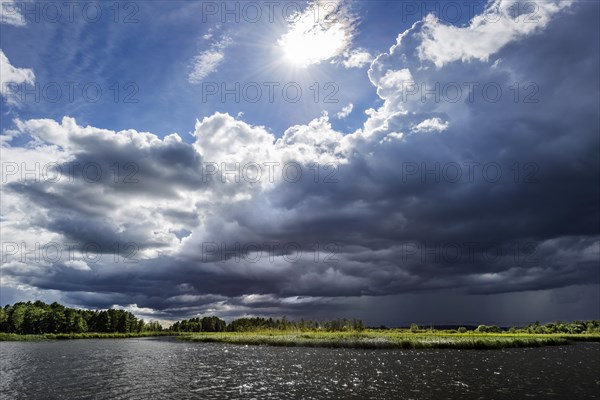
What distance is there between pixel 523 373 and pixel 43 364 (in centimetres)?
8217

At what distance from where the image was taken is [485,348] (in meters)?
120

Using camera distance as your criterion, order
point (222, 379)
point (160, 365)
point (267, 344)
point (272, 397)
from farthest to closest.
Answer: point (267, 344), point (160, 365), point (222, 379), point (272, 397)

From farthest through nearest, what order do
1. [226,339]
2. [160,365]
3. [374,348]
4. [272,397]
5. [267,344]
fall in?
[226,339] → [267,344] → [374,348] → [160,365] → [272,397]

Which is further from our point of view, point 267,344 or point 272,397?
point 267,344

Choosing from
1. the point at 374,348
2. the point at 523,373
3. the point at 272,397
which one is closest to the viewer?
the point at 272,397

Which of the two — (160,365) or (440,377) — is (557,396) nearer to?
(440,377)

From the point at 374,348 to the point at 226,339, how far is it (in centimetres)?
7082

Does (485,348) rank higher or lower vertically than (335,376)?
lower

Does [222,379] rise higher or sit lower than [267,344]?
higher

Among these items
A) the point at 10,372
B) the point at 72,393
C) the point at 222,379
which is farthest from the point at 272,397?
the point at 10,372

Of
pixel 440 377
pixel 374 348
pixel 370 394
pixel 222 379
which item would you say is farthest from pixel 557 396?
pixel 374 348

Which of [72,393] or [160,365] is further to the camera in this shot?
[160,365]

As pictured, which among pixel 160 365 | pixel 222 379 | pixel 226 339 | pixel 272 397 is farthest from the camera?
pixel 226 339

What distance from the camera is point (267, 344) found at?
14262 cm
